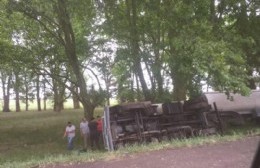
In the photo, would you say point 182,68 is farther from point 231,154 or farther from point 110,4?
point 231,154

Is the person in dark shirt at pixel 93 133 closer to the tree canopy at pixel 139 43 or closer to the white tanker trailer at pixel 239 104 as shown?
the tree canopy at pixel 139 43

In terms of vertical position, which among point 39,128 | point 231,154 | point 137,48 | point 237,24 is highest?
point 237,24

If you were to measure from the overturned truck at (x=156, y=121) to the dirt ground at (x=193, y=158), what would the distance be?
5.54 m

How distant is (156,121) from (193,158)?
873 centimetres

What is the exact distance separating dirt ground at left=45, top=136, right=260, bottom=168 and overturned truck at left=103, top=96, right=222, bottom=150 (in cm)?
554

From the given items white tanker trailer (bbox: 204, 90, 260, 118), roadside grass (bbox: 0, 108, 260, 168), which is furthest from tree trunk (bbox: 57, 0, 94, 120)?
white tanker trailer (bbox: 204, 90, 260, 118)

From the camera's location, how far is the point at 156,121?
20859 millimetres

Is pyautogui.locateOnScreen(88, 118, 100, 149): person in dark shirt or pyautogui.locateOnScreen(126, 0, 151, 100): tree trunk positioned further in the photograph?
pyautogui.locateOnScreen(126, 0, 151, 100): tree trunk

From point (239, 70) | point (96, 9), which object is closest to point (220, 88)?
point (239, 70)

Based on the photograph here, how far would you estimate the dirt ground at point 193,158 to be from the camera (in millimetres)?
11235

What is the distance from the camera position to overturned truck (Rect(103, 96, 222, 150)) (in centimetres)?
1956

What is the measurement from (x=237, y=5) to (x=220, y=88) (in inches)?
267

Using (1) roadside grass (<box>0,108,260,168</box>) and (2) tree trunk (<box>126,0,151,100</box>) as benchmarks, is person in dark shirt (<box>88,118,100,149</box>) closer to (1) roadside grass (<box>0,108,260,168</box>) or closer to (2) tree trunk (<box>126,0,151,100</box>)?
(1) roadside grass (<box>0,108,260,168</box>)

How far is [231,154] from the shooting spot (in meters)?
12.5
